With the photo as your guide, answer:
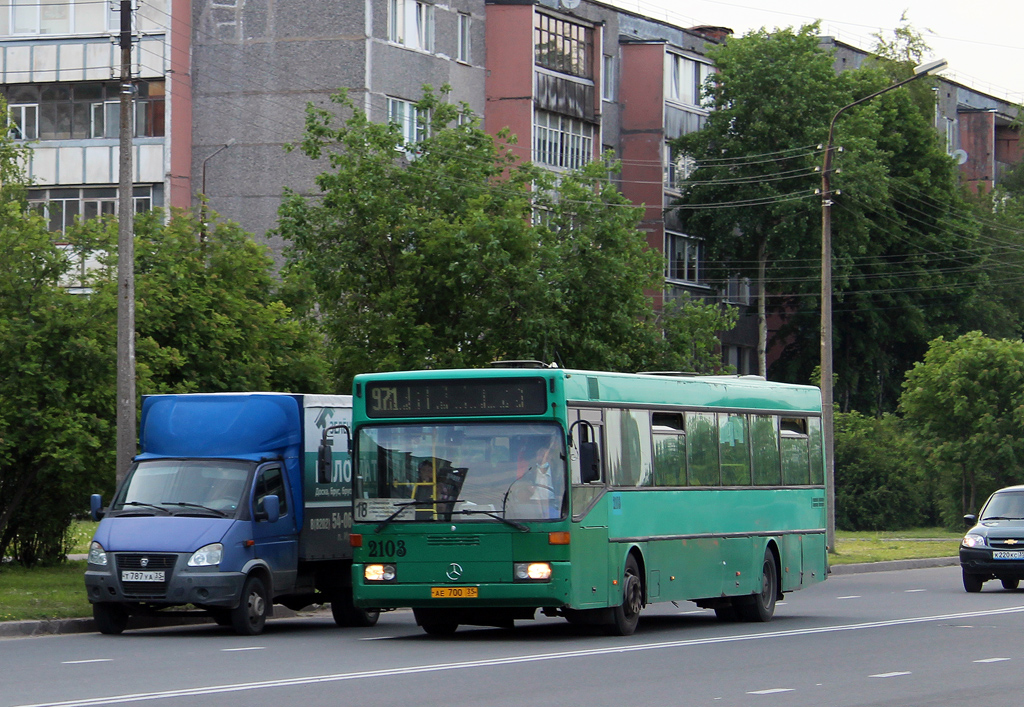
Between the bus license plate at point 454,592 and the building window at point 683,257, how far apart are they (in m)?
49.2

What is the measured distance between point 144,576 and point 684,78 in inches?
1989

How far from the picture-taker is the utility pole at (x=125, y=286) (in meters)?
21.3

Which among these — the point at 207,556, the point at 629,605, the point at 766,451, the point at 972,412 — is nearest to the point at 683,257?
the point at 972,412

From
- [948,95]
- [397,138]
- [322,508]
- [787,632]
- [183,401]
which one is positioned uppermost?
[948,95]

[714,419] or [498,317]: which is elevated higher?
[498,317]

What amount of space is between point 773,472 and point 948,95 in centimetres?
6898

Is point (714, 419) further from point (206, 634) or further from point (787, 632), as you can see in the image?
point (206, 634)

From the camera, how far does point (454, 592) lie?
17.0 metres

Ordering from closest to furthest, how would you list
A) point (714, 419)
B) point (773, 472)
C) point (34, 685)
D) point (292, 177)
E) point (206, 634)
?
point (34, 685) < point (206, 634) < point (714, 419) < point (773, 472) < point (292, 177)

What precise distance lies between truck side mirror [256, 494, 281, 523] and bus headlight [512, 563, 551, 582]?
3275 millimetres

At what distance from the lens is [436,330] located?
113 feet

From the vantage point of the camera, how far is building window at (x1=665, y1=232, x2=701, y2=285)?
66062 millimetres

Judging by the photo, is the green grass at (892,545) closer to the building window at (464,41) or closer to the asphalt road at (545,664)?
the asphalt road at (545,664)

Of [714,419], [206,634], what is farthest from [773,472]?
[206,634]
